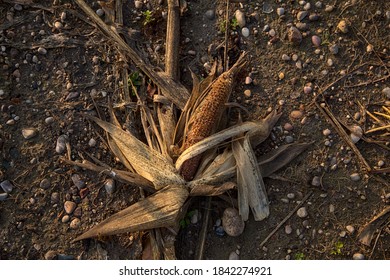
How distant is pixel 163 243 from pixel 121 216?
0.38 metres

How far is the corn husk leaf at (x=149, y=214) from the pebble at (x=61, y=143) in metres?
0.70

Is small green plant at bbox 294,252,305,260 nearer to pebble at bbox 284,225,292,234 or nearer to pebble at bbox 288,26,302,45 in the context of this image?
pebble at bbox 284,225,292,234

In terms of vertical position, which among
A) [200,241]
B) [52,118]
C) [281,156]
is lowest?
[200,241]

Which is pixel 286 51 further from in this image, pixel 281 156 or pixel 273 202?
pixel 273 202

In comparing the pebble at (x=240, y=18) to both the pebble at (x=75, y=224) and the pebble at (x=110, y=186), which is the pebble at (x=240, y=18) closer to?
the pebble at (x=110, y=186)

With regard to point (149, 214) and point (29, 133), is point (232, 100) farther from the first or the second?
point (29, 133)

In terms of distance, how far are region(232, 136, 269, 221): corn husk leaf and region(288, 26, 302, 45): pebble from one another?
95 centimetres

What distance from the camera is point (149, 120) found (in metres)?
3.30

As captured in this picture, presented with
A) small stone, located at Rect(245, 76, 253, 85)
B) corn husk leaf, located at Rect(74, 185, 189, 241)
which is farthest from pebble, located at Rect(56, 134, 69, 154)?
small stone, located at Rect(245, 76, 253, 85)

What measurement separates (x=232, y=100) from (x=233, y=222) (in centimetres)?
100

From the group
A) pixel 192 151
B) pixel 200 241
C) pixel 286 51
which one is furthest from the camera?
pixel 286 51

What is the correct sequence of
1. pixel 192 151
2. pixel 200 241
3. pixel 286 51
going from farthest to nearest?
pixel 286 51
pixel 200 241
pixel 192 151

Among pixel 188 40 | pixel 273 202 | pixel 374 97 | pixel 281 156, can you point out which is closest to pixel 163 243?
pixel 273 202

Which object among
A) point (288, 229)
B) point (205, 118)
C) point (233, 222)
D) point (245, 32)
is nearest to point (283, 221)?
point (288, 229)
